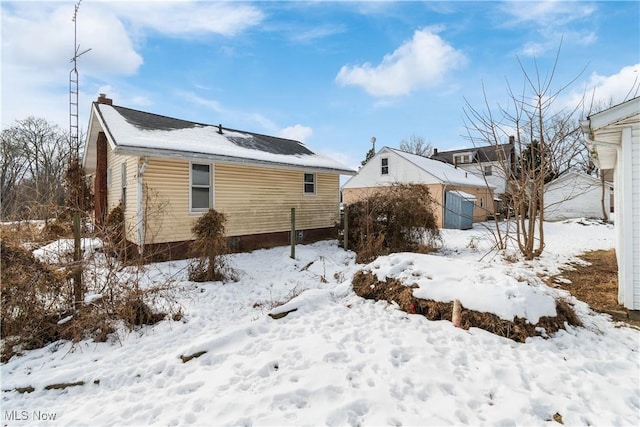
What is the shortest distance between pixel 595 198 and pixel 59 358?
101ft

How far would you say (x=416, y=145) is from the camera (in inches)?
1752

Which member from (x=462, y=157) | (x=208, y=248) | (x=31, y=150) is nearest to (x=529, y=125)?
(x=208, y=248)

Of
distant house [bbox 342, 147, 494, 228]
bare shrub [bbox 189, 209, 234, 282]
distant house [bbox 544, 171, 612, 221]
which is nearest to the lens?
bare shrub [bbox 189, 209, 234, 282]

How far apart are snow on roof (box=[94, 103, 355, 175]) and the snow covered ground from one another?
15.8 ft

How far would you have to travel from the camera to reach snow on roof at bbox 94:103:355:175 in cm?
809

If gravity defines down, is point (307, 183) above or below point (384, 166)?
below

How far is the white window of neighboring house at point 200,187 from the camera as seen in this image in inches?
358

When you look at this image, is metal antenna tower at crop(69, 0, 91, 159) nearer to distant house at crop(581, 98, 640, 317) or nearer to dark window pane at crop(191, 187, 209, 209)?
dark window pane at crop(191, 187, 209, 209)

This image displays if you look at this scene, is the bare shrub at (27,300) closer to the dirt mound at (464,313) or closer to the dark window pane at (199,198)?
the dirt mound at (464,313)

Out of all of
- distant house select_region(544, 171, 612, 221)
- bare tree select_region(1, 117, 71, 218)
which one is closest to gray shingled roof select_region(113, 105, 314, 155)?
bare tree select_region(1, 117, 71, 218)

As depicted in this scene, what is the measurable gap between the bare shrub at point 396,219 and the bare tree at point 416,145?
35717 millimetres

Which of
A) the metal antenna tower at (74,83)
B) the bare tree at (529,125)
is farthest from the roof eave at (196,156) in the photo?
the bare tree at (529,125)

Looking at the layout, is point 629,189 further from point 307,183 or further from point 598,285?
point 307,183

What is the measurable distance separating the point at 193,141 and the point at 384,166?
15.3 m
